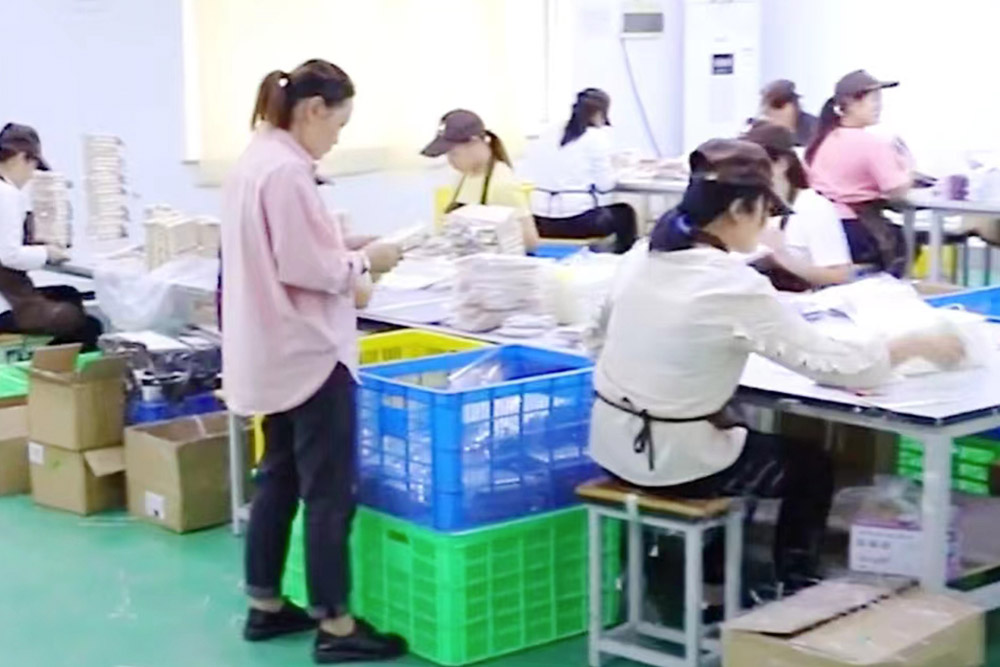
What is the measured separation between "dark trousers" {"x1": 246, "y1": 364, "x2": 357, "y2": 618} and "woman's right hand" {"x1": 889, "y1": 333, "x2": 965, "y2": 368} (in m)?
1.20

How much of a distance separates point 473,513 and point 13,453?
7.34 feet

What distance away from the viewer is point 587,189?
773 cm

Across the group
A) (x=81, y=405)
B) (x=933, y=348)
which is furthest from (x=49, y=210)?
(x=933, y=348)

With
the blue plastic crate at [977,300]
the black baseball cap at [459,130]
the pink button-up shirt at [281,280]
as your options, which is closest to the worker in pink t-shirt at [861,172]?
the black baseball cap at [459,130]

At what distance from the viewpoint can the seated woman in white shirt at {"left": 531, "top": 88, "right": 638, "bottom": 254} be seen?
298 inches

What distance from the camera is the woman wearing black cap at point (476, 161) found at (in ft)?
18.1

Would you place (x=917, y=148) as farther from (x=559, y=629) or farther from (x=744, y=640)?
(x=744, y=640)

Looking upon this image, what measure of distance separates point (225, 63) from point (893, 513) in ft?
18.8

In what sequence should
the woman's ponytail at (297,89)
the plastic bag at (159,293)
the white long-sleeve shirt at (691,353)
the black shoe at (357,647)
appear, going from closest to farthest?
1. the white long-sleeve shirt at (691,353)
2. the woman's ponytail at (297,89)
3. the black shoe at (357,647)
4. the plastic bag at (159,293)

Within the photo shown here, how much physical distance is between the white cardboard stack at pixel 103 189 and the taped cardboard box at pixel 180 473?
1733mm

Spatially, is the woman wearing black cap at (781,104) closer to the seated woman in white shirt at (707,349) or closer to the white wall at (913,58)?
the white wall at (913,58)

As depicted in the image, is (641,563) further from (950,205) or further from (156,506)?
(950,205)

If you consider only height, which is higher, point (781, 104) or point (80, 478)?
point (781, 104)

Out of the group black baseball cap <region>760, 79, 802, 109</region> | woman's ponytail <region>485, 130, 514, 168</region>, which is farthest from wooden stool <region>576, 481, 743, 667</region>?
black baseball cap <region>760, 79, 802, 109</region>
